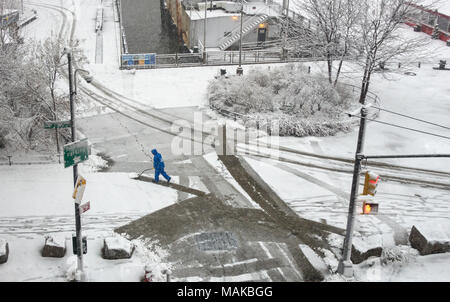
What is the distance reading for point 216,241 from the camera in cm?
1568

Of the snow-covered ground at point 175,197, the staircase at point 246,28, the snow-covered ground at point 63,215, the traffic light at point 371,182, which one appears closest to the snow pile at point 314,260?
the snow-covered ground at point 175,197

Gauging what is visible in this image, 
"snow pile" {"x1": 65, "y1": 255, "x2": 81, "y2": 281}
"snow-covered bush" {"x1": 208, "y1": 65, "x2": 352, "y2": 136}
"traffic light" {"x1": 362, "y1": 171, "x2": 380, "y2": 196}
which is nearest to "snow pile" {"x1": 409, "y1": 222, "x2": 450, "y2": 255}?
"traffic light" {"x1": 362, "y1": 171, "x2": 380, "y2": 196}

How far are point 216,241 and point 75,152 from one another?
5585 mm

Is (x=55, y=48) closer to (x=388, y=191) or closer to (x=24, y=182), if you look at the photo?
(x=24, y=182)

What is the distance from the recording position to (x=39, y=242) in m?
15.0

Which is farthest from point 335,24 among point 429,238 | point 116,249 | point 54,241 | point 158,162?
point 54,241

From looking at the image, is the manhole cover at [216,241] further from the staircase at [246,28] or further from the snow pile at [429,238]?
the staircase at [246,28]

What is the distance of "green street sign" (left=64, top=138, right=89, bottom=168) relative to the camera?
1256cm

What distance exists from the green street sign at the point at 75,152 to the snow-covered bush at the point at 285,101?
44.5ft

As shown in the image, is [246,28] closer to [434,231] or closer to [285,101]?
[285,101]

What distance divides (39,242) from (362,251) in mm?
10210
